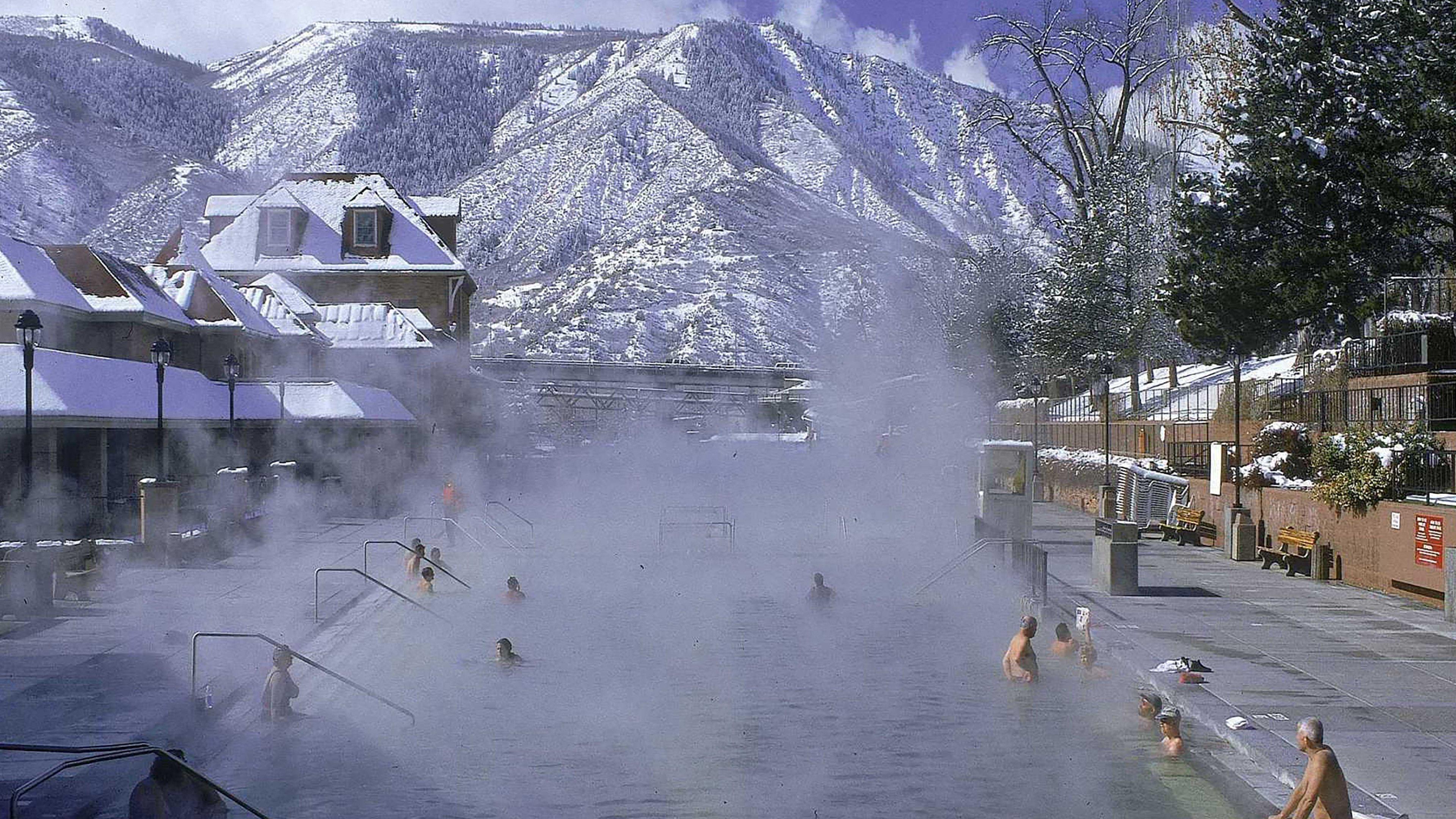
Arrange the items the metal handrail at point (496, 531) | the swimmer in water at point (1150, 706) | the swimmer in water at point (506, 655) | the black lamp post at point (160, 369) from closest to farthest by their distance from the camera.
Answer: the swimmer in water at point (1150, 706), the swimmer in water at point (506, 655), the black lamp post at point (160, 369), the metal handrail at point (496, 531)

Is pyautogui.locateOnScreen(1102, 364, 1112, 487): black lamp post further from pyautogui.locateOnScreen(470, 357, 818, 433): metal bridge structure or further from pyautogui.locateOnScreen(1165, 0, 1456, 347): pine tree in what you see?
pyautogui.locateOnScreen(470, 357, 818, 433): metal bridge structure

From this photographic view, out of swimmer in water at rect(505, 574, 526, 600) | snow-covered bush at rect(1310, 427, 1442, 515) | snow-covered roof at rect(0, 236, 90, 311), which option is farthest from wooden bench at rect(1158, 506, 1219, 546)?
snow-covered roof at rect(0, 236, 90, 311)

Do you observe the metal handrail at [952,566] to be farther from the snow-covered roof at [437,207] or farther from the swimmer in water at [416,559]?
the snow-covered roof at [437,207]

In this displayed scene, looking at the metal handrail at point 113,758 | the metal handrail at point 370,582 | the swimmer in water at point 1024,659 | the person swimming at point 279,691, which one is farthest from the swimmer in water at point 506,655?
the metal handrail at point 113,758

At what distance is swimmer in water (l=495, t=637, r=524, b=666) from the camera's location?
17875 millimetres

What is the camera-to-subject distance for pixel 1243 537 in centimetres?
2634

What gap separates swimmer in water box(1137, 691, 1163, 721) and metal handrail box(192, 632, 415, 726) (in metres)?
7.59

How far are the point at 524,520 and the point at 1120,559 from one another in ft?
57.6

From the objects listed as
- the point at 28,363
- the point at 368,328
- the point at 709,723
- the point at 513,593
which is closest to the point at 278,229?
the point at 368,328

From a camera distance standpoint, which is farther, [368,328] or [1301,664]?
[368,328]

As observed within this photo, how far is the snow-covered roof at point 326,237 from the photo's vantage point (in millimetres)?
57000

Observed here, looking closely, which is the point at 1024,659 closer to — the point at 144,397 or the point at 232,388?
the point at 144,397

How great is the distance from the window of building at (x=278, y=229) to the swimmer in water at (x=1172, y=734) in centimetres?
5121

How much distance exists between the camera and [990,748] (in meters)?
13.5
